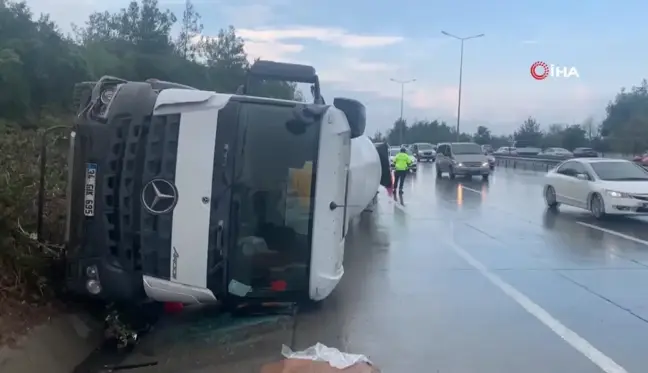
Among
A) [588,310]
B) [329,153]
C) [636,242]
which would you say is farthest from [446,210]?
[329,153]

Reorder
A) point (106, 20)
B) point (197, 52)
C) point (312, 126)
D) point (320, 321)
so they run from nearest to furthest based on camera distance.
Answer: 1. point (312, 126)
2. point (320, 321)
3. point (106, 20)
4. point (197, 52)

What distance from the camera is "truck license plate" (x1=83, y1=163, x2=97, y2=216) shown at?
6237mm

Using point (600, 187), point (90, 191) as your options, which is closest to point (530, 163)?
point (600, 187)

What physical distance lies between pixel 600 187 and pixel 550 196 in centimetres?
298

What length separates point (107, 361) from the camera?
619cm

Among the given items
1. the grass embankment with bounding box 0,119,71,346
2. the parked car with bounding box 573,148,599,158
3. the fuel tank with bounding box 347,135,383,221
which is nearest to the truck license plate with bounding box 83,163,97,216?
the grass embankment with bounding box 0,119,71,346

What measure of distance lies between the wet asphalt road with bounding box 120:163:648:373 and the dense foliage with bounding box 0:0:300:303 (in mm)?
1432

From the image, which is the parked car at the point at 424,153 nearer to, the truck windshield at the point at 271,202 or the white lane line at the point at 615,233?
the white lane line at the point at 615,233

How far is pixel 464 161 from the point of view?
3506 cm

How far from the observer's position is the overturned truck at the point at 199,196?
244 inches

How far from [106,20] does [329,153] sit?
44225 millimetres

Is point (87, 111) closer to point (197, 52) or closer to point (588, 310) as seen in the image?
point (588, 310)

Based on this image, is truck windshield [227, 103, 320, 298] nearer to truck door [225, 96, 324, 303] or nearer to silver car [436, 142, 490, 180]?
truck door [225, 96, 324, 303]

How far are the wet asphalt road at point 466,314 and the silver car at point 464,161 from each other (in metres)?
20.3
